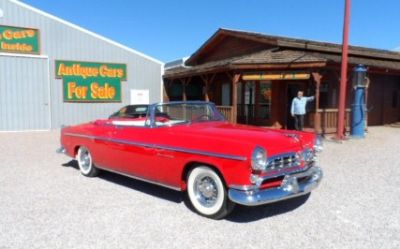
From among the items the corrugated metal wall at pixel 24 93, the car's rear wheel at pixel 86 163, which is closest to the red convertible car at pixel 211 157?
the car's rear wheel at pixel 86 163

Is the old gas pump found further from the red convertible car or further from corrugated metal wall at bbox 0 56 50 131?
corrugated metal wall at bbox 0 56 50 131

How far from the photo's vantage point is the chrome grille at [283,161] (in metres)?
4.07

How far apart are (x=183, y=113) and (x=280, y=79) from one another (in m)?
8.16

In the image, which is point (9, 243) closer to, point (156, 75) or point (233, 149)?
point (233, 149)

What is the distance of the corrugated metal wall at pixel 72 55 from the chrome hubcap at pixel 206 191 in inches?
518

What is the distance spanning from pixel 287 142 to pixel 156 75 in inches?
588

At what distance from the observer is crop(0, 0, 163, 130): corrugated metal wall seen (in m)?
14.9

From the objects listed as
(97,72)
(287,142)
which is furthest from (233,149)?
(97,72)

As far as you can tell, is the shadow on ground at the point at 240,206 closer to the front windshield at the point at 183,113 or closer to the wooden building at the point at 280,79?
the front windshield at the point at 183,113

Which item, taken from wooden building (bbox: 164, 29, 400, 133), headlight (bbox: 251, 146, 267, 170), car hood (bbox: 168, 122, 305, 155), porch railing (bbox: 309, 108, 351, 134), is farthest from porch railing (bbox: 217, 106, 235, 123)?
headlight (bbox: 251, 146, 267, 170)

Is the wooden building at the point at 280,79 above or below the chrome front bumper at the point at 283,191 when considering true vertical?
above

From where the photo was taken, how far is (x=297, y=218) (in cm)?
433

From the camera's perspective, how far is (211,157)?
417cm

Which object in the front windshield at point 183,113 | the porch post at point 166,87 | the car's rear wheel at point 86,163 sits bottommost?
the car's rear wheel at point 86,163
